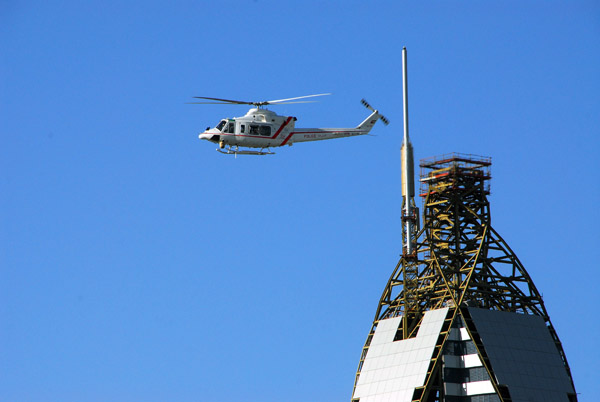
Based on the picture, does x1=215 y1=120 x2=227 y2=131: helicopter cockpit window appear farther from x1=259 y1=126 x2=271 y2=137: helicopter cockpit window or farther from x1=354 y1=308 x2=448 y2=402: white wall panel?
x1=354 y1=308 x2=448 y2=402: white wall panel

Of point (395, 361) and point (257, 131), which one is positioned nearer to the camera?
point (257, 131)

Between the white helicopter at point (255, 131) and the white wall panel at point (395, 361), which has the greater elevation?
the white helicopter at point (255, 131)

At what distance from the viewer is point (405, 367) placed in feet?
557

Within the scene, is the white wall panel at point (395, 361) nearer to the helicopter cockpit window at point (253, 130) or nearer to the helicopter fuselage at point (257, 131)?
the helicopter fuselage at point (257, 131)

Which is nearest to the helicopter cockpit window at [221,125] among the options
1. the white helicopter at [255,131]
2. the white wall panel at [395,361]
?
the white helicopter at [255,131]

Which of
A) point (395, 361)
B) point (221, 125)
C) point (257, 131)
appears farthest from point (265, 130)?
point (395, 361)

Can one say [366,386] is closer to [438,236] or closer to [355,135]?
[438,236]

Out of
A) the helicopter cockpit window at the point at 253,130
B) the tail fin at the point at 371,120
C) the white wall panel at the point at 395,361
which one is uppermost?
the tail fin at the point at 371,120

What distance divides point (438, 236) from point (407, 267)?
19.2ft

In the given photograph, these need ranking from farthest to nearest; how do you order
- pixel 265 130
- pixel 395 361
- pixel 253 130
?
pixel 395 361 → pixel 265 130 → pixel 253 130

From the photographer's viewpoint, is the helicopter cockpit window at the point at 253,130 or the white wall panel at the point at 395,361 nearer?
the white wall panel at the point at 395,361

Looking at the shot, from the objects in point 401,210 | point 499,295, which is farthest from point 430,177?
point 499,295

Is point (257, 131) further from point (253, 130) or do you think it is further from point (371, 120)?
point (371, 120)

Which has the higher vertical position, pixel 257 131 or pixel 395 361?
pixel 257 131
